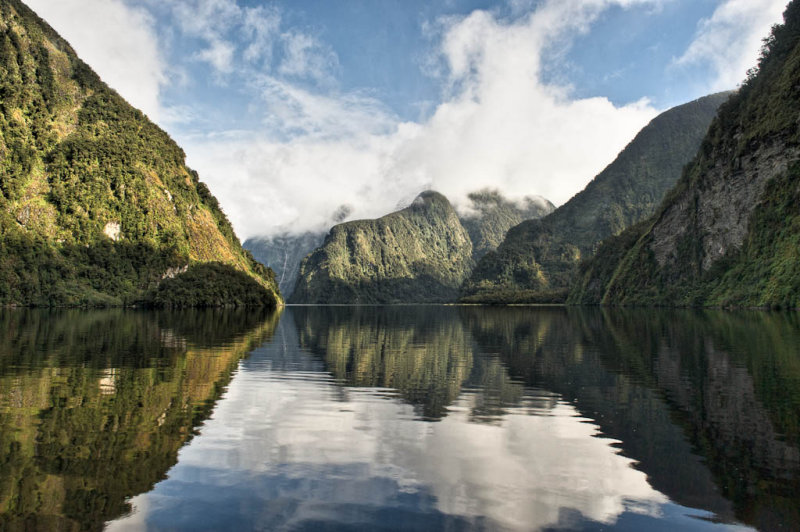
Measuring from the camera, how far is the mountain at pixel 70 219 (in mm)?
151625

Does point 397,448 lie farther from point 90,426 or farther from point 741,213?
point 741,213

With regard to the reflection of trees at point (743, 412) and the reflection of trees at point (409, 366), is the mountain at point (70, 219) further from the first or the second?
the reflection of trees at point (743, 412)

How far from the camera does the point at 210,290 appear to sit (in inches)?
6806

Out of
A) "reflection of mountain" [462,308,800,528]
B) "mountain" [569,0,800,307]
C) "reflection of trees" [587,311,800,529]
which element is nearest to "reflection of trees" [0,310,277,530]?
"reflection of mountain" [462,308,800,528]

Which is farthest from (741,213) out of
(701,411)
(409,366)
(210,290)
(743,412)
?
(210,290)

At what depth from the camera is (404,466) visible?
11.9 m

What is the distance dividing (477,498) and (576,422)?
7.56 metres

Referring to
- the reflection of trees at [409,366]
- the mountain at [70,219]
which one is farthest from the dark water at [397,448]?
the mountain at [70,219]

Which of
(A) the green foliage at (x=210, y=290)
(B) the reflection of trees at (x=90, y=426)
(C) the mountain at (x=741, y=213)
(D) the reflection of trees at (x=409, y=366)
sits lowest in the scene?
(B) the reflection of trees at (x=90, y=426)

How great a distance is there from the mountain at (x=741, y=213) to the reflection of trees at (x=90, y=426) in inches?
4532

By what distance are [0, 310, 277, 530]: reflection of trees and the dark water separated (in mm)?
59

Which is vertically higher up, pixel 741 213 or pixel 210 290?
pixel 741 213

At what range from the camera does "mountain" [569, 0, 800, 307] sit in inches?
4557

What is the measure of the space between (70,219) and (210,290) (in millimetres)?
51004
